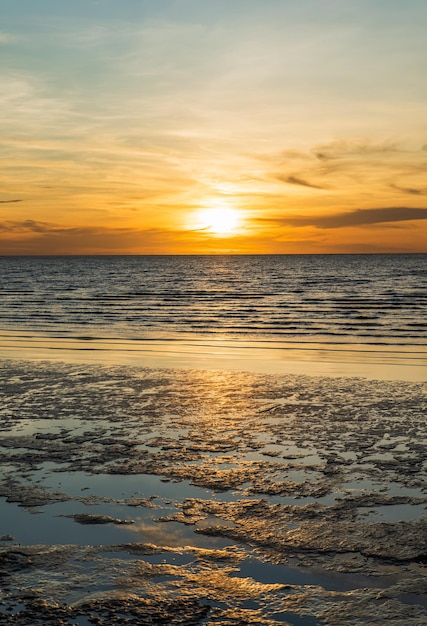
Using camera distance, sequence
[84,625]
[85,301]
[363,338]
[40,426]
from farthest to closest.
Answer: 1. [85,301]
2. [363,338]
3. [40,426]
4. [84,625]

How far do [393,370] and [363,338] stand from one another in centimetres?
880

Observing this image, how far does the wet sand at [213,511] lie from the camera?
17.0 feet

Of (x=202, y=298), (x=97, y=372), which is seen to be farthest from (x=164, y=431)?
(x=202, y=298)

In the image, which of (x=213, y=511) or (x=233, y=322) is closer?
(x=213, y=511)

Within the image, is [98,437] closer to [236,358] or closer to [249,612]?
[249,612]

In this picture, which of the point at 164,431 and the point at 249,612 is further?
the point at 164,431

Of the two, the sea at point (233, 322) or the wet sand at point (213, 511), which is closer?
the wet sand at point (213, 511)

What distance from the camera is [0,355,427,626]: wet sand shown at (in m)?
5.17

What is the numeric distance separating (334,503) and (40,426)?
579cm

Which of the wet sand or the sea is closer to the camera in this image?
the wet sand

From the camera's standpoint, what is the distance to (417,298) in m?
50.2

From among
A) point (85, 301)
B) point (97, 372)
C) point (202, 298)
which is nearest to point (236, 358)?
point (97, 372)

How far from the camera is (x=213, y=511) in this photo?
708cm

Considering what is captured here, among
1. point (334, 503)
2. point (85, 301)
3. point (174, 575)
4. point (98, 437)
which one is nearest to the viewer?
point (174, 575)
